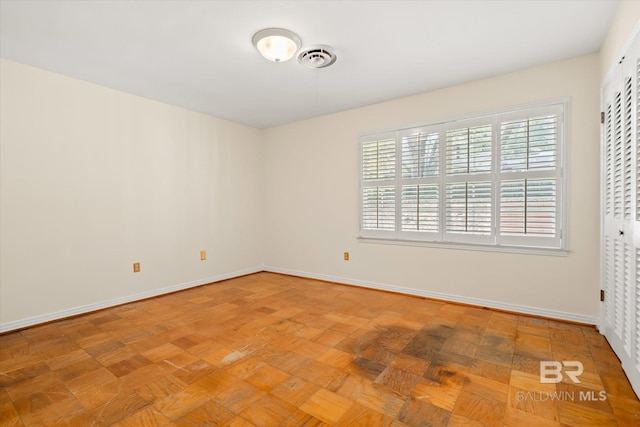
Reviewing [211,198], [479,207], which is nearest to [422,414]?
[479,207]

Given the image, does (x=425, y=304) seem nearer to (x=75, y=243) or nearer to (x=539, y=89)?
(x=539, y=89)

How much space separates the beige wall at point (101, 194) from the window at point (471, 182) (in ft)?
7.14

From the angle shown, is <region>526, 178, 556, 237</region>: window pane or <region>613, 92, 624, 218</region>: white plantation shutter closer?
<region>613, 92, 624, 218</region>: white plantation shutter

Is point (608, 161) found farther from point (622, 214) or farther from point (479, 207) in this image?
point (479, 207)

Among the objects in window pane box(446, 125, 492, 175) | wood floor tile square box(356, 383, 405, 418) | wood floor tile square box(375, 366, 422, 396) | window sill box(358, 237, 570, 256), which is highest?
window pane box(446, 125, 492, 175)

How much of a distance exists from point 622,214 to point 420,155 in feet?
6.12

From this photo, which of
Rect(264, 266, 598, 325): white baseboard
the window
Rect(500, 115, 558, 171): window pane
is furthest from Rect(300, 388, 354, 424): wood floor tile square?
Rect(500, 115, 558, 171): window pane

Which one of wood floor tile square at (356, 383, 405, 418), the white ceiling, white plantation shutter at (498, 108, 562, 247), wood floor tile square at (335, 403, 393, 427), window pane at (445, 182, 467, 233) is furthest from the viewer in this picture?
window pane at (445, 182, 467, 233)

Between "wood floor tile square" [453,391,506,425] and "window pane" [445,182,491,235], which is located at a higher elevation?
"window pane" [445,182,491,235]

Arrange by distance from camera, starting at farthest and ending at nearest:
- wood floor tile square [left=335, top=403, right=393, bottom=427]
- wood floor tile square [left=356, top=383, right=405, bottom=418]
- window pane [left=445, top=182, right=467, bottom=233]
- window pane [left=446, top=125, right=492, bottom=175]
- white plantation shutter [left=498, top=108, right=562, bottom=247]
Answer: window pane [left=445, top=182, right=467, bottom=233] → window pane [left=446, top=125, right=492, bottom=175] → white plantation shutter [left=498, top=108, right=562, bottom=247] → wood floor tile square [left=356, top=383, right=405, bottom=418] → wood floor tile square [left=335, top=403, right=393, bottom=427]

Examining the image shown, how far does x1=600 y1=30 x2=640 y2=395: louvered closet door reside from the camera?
5.57 ft

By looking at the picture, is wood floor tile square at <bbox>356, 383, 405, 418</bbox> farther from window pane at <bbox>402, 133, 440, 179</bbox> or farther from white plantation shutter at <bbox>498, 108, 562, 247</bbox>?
window pane at <bbox>402, 133, 440, 179</bbox>

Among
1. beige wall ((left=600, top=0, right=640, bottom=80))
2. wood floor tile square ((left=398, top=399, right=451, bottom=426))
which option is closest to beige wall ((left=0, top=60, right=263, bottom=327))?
wood floor tile square ((left=398, top=399, right=451, bottom=426))

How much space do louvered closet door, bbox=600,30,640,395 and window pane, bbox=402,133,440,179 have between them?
139cm
